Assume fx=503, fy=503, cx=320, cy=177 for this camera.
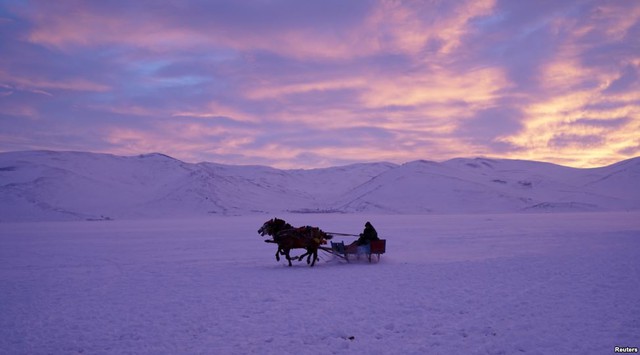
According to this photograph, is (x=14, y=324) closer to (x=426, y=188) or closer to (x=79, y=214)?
(x=79, y=214)

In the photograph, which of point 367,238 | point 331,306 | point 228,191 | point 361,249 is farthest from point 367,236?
point 228,191

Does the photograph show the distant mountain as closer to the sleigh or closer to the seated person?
the sleigh

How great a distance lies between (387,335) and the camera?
28.3 ft

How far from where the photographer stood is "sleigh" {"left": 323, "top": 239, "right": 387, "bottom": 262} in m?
18.6

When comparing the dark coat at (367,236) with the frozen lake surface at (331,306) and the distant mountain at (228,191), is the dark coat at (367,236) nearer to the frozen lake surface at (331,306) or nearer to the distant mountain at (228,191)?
the frozen lake surface at (331,306)

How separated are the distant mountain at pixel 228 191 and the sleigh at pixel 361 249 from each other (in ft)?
283

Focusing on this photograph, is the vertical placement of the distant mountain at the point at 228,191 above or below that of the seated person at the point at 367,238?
above

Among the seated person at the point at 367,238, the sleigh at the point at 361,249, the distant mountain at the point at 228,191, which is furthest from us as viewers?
the distant mountain at the point at 228,191

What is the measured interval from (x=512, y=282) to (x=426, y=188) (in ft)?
387

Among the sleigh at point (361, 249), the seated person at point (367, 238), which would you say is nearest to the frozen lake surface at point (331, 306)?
the sleigh at point (361, 249)

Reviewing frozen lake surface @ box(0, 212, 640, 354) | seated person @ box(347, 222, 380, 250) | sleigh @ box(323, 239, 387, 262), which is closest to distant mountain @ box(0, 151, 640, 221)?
sleigh @ box(323, 239, 387, 262)

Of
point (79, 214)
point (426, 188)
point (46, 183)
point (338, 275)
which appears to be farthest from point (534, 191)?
point (338, 275)

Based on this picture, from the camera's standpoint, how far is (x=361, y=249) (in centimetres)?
1881

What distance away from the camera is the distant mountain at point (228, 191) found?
10688 centimetres
